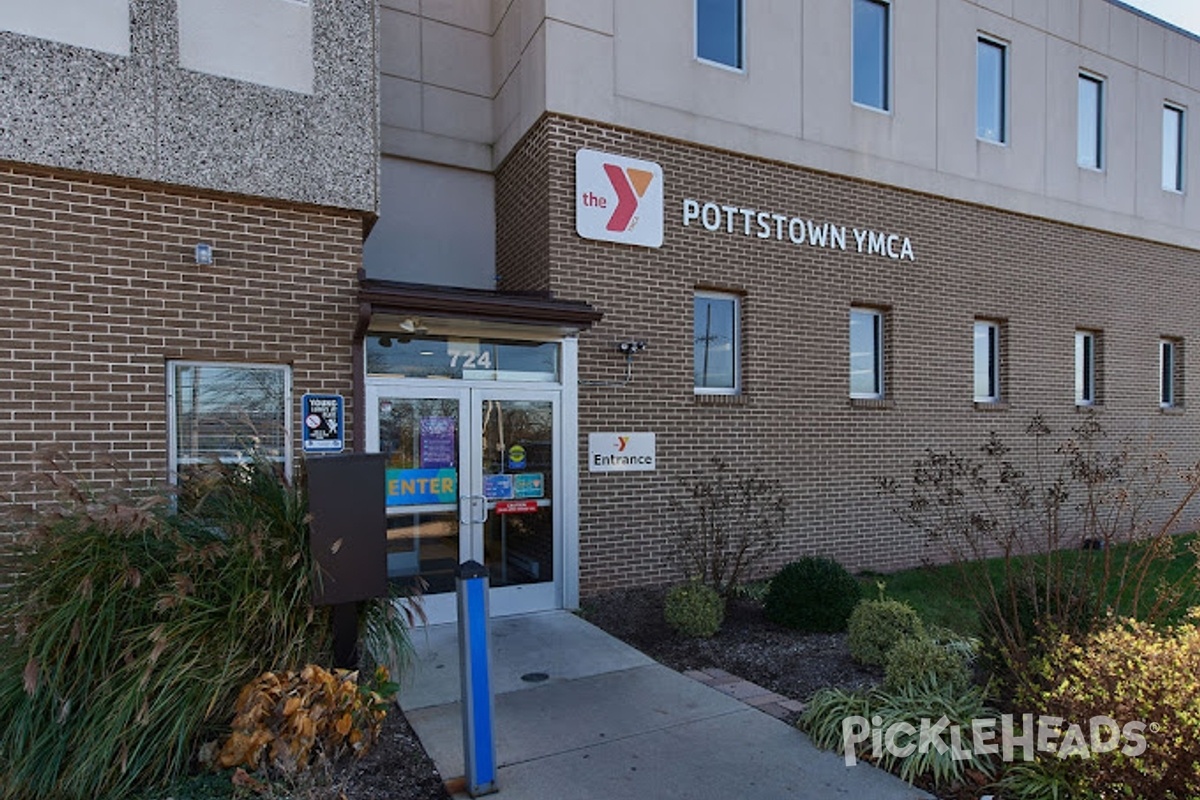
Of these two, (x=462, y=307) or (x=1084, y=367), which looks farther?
(x=1084, y=367)

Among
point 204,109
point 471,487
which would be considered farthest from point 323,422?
point 204,109

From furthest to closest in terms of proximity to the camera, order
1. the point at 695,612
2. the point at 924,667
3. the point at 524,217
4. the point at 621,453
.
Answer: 1. the point at 524,217
2. the point at 621,453
3. the point at 695,612
4. the point at 924,667

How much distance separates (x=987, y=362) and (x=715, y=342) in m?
5.15

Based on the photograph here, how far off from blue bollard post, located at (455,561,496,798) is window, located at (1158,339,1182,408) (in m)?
14.8

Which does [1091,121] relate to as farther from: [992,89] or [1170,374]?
[1170,374]

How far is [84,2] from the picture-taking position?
5484mm

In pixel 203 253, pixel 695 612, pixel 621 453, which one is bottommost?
pixel 695 612

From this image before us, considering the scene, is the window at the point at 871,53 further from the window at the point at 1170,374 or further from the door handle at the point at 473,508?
the window at the point at 1170,374

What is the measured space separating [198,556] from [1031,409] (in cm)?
1156

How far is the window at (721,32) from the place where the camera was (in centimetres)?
882

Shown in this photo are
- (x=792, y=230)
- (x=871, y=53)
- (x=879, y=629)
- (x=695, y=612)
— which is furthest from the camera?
(x=871, y=53)

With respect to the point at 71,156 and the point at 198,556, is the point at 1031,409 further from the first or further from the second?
the point at 71,156

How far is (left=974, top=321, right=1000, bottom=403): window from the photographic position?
36.2 ft

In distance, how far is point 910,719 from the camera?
14.0 ft
